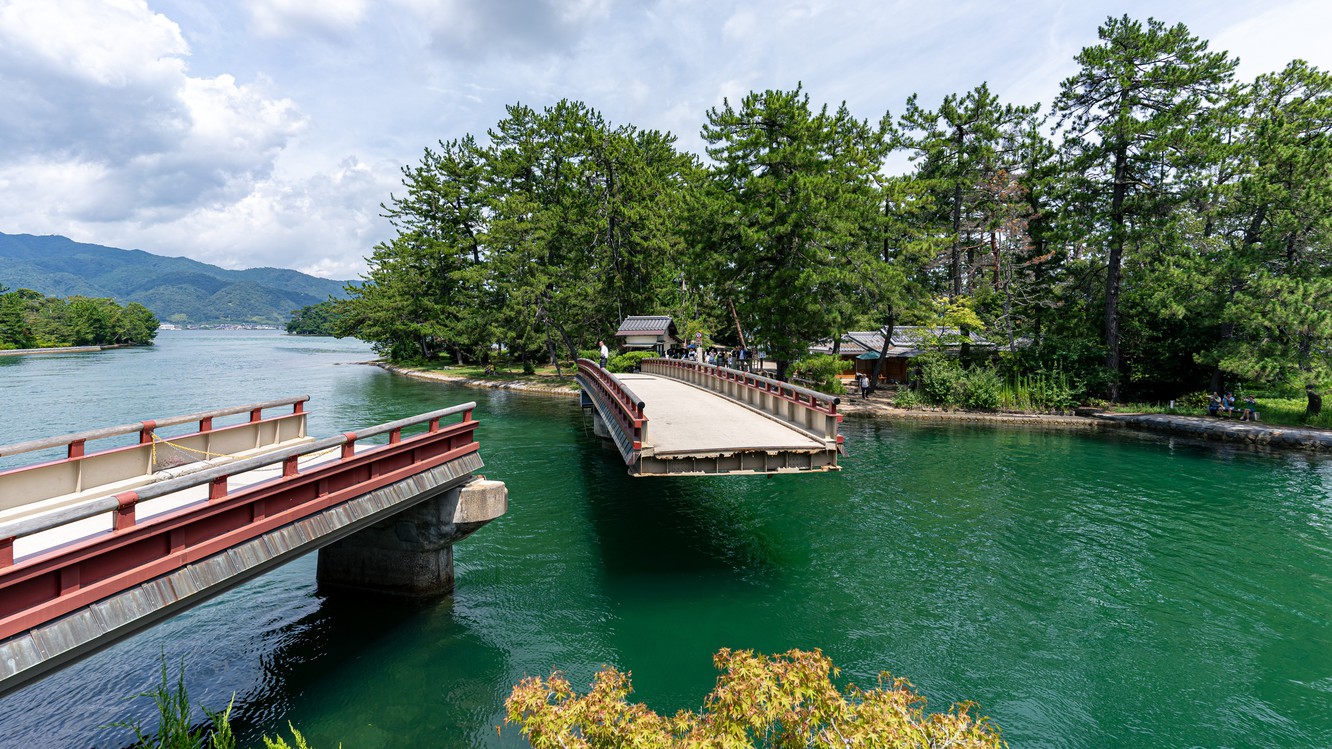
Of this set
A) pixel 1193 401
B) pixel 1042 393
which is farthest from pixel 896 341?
pixel 1193 401

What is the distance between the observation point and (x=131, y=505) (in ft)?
22.1

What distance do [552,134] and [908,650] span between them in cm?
6143

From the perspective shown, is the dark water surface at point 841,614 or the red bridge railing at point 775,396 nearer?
the dark water surface at point 841,614

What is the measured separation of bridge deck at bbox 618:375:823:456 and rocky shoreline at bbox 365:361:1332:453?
66.0ft

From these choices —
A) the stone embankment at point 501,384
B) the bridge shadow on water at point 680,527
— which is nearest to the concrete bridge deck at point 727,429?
the bridge shadow on water at point 680,527

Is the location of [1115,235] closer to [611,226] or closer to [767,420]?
[767,420]

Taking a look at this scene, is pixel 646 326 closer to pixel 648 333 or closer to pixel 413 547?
pixel 648 333

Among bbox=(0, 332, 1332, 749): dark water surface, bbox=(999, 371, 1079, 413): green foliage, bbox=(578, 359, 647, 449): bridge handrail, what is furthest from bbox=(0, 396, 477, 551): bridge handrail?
bbox=(999, 371, 1079, 413): green foliage

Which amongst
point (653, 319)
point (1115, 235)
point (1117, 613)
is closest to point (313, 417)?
point (653, 319)

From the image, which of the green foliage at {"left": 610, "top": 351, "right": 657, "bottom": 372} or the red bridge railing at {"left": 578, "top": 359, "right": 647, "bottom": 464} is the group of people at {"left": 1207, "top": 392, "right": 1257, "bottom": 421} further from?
the red bridge railing at {"left": 578, "top": 359, "right": 647, "bottom": 464}

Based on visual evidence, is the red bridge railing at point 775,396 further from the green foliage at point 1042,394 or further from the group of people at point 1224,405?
the group of people at point 1224,405

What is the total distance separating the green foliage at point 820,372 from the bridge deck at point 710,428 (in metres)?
19.1

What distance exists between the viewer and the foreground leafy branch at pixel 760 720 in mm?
4875

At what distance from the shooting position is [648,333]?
43.8 metres
